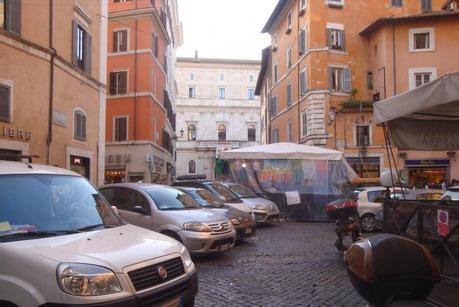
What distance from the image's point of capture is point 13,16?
48.1 feet

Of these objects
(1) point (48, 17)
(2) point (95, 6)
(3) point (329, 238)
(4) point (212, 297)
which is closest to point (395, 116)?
(4) point (212, 297)

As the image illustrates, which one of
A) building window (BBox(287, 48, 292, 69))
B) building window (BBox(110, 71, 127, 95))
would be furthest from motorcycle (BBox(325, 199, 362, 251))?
building window (BBox(287, 48, 292, 69))

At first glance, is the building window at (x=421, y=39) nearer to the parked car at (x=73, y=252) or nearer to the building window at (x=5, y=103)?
the building window at (x=5, y=103)

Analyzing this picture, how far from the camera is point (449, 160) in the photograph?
29906 mm

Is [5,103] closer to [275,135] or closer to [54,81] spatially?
[54,81]

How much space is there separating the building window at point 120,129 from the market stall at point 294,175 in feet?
40.5

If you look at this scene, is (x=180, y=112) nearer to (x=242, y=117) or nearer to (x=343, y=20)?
(x=242, y=117)

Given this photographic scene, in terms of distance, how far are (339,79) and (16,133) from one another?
2279cm

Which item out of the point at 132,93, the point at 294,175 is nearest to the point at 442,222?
A: the point at 294,175

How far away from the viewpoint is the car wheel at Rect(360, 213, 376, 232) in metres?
16.2

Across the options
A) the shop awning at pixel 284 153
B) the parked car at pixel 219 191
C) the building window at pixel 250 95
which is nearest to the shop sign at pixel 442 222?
the parked car at pixel 219 191

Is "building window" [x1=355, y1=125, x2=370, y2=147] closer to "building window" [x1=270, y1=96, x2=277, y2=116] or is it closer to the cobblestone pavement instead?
"building window" [x1=270, y1=96, x2=277, y2=116]

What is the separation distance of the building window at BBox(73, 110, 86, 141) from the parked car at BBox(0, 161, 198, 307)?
13665 mm

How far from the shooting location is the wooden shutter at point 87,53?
20122mm
